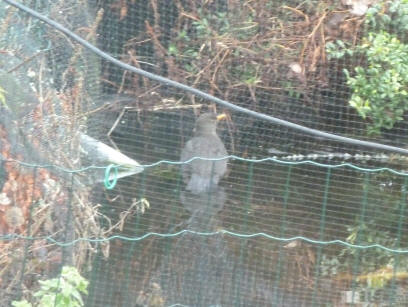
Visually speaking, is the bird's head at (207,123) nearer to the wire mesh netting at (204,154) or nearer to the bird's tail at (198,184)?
the wire mesh netting at (204,154)

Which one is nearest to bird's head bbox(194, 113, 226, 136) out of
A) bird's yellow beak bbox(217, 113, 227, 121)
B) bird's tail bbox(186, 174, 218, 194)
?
bird's yellow beak bbox(217, 113, 227, 121)

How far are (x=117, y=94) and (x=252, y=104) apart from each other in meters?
1.02

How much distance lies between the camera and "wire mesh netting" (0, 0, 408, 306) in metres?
3.86

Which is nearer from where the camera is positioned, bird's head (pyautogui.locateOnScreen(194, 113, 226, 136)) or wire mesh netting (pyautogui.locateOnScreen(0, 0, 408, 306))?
wire mesh netting (pyautogui.locateOnScreen(0, 0, 408, 306))

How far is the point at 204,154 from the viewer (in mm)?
5480

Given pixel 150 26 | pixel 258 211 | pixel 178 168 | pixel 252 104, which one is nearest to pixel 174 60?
pixel 150 26

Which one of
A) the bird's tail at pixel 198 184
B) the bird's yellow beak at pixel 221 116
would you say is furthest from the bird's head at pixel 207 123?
the bird's tail at pixel 198 184

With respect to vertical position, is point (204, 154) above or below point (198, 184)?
above

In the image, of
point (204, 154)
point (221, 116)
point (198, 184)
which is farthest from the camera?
point (221, 116)

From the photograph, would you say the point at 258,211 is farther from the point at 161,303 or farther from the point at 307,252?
the point at 161,303

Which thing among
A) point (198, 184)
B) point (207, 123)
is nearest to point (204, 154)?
point (207, 123)

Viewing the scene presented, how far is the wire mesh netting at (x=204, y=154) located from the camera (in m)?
3.86

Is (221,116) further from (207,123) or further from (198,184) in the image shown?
(198,184)

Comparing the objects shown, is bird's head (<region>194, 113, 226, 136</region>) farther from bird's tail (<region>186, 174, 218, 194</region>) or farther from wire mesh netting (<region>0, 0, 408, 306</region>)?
bird's tail (<region>186, 174, 218, 194</region>)
